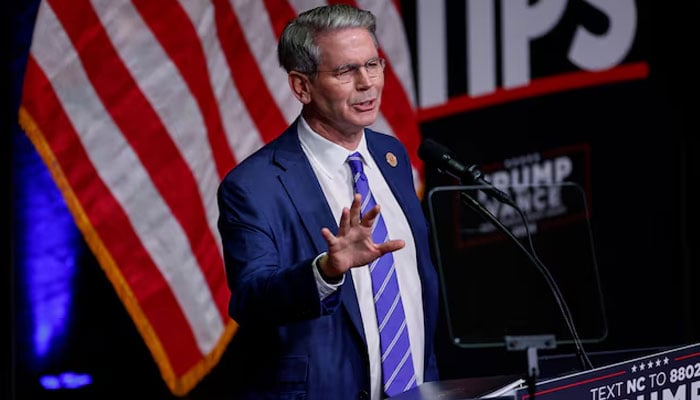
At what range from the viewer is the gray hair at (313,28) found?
2104 mm

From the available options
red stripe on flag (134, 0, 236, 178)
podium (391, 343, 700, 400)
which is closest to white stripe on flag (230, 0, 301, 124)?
red stripe on flag (134, 0, 236, 178)

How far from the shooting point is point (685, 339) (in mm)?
3953

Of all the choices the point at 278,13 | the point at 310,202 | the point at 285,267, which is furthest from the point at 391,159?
the point at 278,13

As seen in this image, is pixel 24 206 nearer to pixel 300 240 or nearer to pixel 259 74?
pixel 259 74

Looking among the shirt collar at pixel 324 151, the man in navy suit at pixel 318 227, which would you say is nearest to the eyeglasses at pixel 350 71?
the man in navy suit at pixel 318 227

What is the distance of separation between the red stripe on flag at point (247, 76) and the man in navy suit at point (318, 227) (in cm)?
137

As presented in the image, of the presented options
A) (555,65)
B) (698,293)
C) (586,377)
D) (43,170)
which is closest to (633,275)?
(698,293)

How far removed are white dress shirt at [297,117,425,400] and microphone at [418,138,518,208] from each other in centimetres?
18

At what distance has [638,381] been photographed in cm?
168

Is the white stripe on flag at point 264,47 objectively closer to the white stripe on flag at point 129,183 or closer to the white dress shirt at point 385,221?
the white stripe on flag at point 129,183

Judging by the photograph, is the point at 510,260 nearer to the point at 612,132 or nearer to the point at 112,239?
the point at 612,132

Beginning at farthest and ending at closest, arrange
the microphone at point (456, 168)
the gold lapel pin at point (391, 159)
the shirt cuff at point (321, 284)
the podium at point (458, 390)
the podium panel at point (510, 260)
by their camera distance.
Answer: the podium panel at point (510, 260)
the gold lapel pin at point (391, 159)
the microphone at point (456, 168)
the shirt cuff at point (321, 284)
the podium at point (458, 390)

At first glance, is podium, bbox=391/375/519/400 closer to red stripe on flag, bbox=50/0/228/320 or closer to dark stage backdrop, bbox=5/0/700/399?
red stripe on flag, bbox=50/0/228/320

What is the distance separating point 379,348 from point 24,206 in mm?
1696
